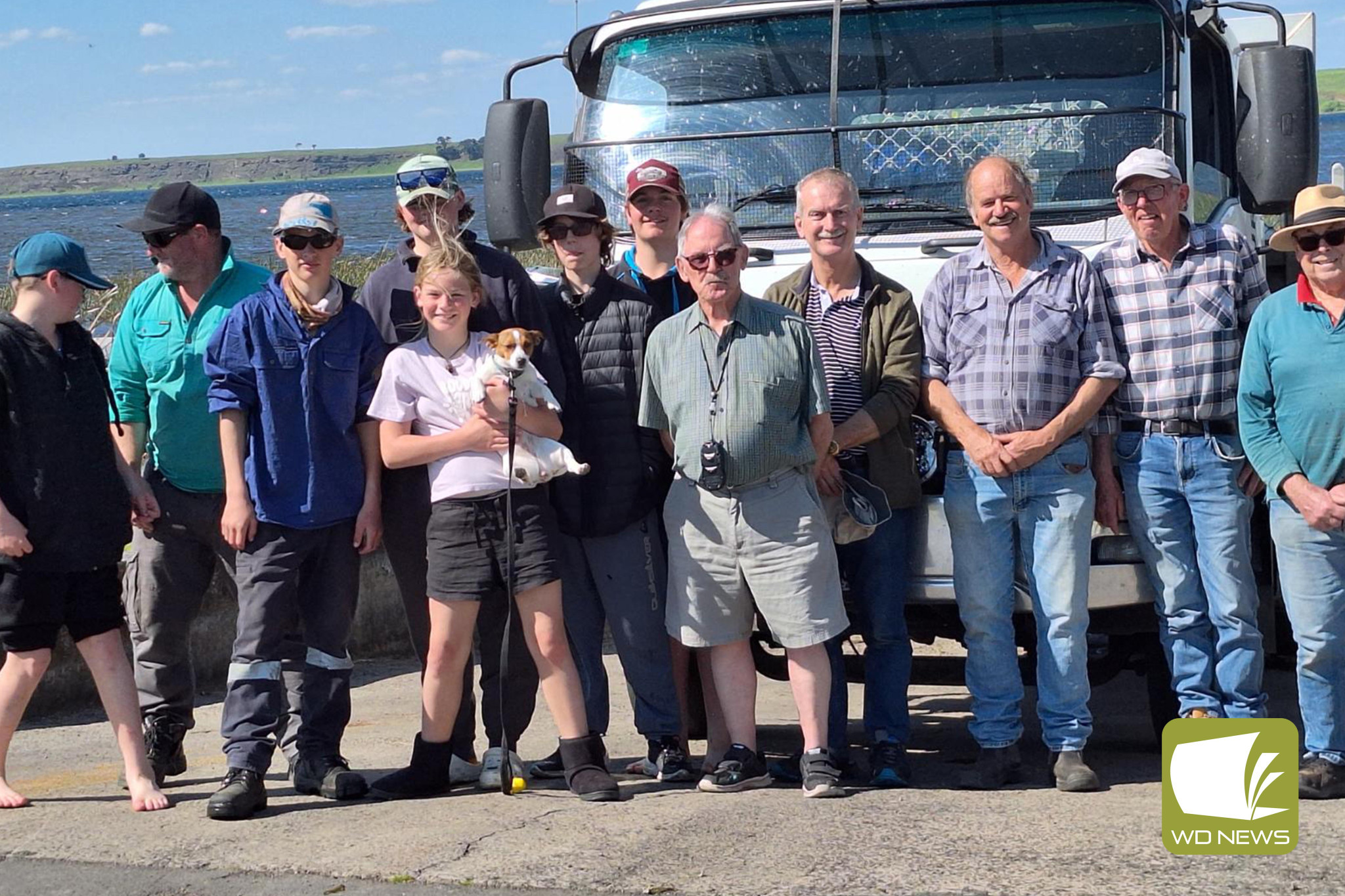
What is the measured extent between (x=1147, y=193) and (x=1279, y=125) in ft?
2.77

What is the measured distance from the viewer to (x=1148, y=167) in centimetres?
542

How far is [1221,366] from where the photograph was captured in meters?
5.47

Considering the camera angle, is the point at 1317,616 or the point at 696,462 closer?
the point at 1317,616

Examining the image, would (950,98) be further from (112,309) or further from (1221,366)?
(112,309)

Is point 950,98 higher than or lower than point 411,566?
higher

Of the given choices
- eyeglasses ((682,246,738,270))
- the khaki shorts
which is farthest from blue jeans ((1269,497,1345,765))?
eyeglasses ((682,246,738,270))

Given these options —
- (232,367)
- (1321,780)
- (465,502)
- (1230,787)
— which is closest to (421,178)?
(232,367)

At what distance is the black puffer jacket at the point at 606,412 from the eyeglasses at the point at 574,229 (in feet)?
0.55

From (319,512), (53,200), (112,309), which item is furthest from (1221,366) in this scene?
(53,200)

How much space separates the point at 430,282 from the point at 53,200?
178 m

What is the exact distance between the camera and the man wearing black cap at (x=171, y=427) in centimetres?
571

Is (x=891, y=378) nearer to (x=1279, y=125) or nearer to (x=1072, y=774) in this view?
(x=1072, y=774)

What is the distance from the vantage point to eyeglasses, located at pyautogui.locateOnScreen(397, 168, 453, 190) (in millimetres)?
5680

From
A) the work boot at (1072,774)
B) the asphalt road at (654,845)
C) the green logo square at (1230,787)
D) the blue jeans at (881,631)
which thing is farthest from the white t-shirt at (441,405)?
the green logo square at (1230,787)
